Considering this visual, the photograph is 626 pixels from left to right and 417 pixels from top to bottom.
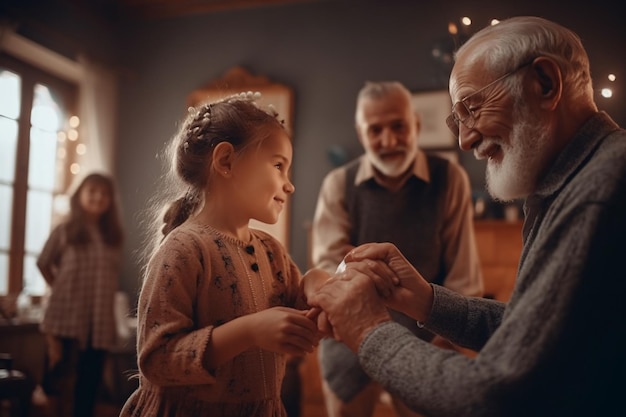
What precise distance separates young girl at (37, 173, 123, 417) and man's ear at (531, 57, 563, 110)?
Result: 2919mm

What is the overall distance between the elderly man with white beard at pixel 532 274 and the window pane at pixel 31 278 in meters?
4.27

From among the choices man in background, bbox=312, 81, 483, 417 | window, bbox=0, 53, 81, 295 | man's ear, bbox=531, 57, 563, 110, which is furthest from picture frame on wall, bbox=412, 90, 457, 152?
man's ear, bbox=531, 57, 563, 110

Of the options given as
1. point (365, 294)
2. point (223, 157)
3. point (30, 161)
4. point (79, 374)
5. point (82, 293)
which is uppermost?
point (30, 161)

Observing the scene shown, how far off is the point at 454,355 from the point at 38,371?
3667 millimetres

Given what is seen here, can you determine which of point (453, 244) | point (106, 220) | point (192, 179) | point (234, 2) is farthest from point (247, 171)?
point (234, 2)

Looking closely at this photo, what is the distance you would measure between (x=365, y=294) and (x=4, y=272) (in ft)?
14.3

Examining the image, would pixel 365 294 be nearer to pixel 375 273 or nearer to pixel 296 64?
pixel 375 273

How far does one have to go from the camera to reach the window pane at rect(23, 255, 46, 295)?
15.8ft

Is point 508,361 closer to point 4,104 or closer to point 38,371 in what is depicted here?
point 38,371

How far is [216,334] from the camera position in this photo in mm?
1071

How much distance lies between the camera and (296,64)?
515 centimetres

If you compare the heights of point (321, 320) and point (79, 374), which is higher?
point (321, 320)

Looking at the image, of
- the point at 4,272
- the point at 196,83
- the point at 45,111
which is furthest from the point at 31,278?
the point at 196,83

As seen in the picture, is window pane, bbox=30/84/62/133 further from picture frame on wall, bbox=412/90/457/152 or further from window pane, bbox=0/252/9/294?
picture frame on wall, bbox=412/90/457/152
